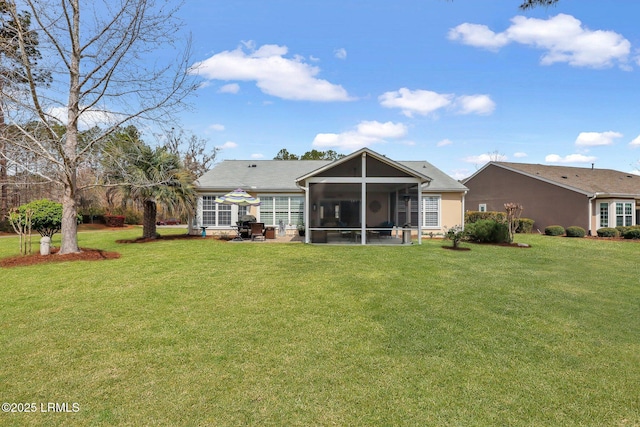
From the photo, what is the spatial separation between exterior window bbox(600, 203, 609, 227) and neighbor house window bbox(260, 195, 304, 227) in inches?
713

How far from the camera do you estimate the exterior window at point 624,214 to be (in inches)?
782

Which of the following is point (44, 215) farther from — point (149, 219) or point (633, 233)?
point (633, 233)

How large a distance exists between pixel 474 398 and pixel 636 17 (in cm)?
1120

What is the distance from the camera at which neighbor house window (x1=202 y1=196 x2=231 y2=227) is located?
17.9 metres

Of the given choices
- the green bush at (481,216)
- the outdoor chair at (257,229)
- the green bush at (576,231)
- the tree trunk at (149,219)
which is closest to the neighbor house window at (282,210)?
the outdoor chair at (257,229)

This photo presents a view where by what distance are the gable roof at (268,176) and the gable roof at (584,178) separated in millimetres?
7434

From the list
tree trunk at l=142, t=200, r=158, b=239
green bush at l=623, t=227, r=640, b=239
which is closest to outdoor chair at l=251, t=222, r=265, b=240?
tree trunk at l=142, t=200, r=158, b=239

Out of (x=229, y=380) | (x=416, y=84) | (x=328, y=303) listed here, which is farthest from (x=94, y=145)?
(x=416, y=84)

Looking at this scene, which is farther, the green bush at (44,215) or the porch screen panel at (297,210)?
the porch screen panel at (297,210)

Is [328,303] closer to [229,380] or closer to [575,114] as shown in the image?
[229,380]

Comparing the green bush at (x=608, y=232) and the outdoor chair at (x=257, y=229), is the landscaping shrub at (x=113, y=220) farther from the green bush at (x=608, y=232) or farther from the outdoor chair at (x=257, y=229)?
the green bush at (x=608, y=232)

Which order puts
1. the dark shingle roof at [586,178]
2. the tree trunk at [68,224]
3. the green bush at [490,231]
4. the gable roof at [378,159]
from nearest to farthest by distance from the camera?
the tree trunk at [68,224]
the gable roof at [378,159]
the green bush at [490,231]
the dark shingle roof at [586,178]

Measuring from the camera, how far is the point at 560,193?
20.8 m

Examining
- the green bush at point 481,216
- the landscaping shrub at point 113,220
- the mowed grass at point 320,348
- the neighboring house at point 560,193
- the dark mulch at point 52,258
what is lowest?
the mowed grass at point 320,348
